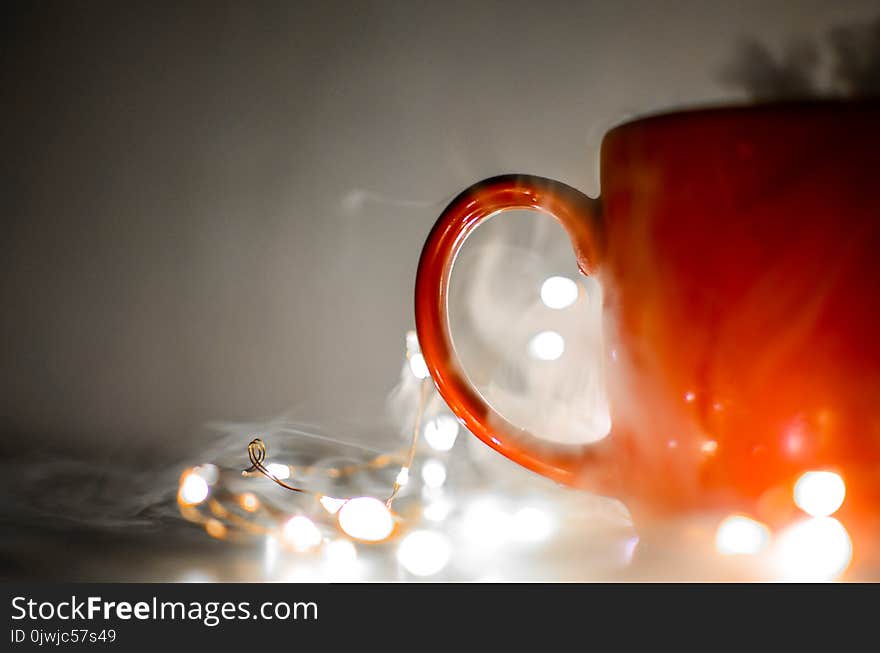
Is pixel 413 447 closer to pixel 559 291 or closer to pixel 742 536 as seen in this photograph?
pixel 559 291

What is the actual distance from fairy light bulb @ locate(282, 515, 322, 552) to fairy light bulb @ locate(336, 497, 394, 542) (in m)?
0.02

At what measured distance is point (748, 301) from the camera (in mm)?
343

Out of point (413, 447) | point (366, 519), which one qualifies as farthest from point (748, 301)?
point (413, 447)

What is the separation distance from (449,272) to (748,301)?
129mm

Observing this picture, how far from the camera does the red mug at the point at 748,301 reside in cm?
34

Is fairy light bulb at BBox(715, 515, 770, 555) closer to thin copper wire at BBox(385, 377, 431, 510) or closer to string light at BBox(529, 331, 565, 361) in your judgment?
thin copper wire at BBox(385, 377, 431, 510)

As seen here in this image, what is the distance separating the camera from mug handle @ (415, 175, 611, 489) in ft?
1.25

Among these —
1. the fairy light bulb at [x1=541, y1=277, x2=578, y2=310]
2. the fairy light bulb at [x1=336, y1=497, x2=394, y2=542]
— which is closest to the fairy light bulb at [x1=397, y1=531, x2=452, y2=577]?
the fairy light bulb at [x1=336, y1=497, x2=394, y2=542]

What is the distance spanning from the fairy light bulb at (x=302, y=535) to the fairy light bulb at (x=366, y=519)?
2 centimetres

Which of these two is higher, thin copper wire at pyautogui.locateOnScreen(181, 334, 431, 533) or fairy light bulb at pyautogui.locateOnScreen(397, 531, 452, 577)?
thin copper wire at pyautogui.locateOnScreen(181, 334, 431, 533)

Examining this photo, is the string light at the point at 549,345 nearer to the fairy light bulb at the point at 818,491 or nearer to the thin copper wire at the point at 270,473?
the thin copper wire at the point at 270,473

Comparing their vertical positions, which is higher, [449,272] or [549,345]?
[549,345]
